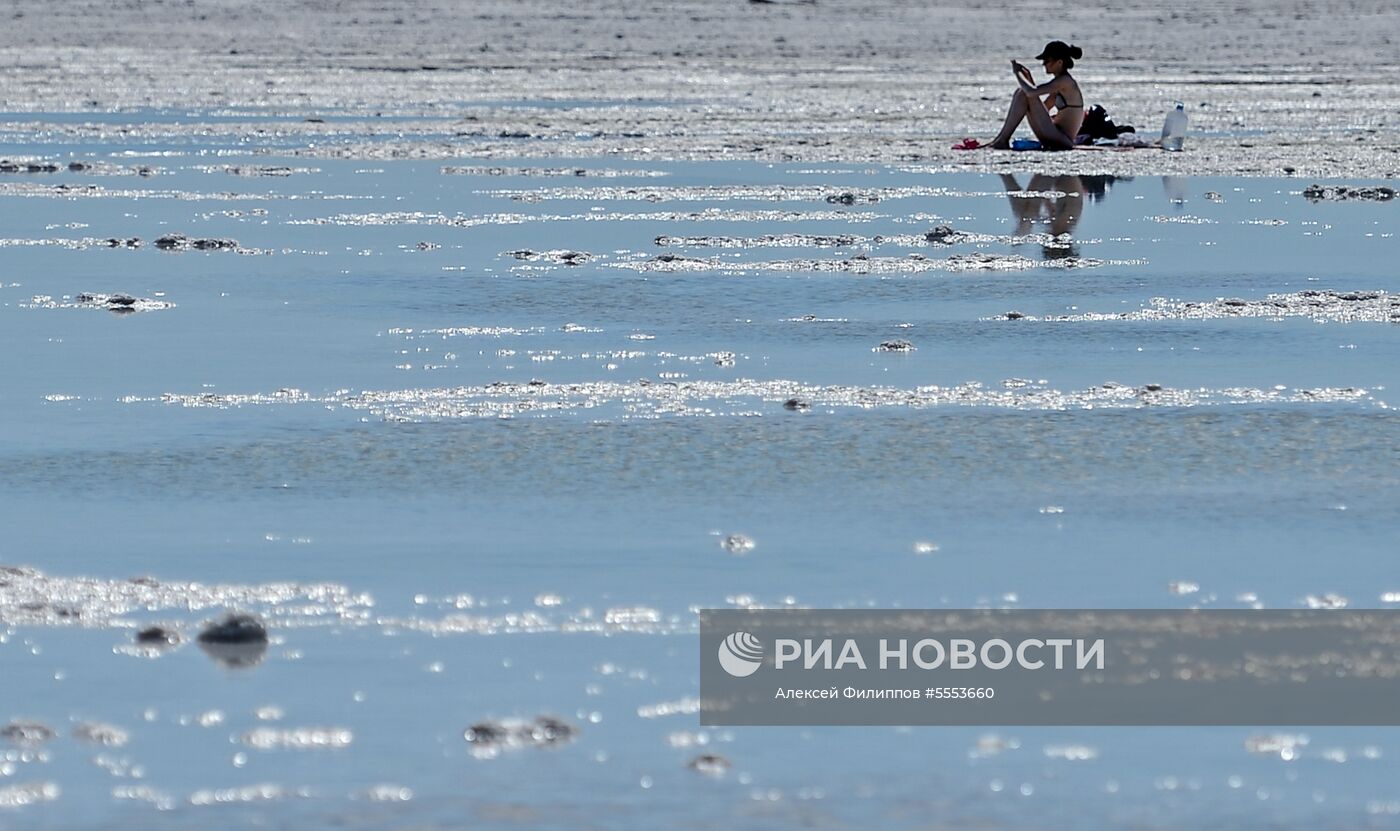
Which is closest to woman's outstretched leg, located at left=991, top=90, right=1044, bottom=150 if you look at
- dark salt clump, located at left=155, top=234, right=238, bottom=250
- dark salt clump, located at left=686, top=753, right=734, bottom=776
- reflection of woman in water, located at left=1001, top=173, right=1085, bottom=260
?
reflection of woman in water, located at left=1001, top=173, right=1085, bottom=260

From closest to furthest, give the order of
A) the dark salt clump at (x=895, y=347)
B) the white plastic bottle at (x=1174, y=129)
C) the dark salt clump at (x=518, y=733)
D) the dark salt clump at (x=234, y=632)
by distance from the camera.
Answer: the dark salt clump at (x=518, y=733), the dark salt clump at (x=234, y=632), the dark salt clump at (x=895, y=347), the white plastic bottle at (x=1174, y=129)

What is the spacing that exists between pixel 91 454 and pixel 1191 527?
345cm

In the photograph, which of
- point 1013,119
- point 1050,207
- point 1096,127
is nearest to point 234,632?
point 1050,207

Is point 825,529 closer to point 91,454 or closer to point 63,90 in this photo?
point 91,454

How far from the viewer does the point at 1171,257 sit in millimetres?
13641

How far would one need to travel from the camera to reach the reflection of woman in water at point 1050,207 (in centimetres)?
1428

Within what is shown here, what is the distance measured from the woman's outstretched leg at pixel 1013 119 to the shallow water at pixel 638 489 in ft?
20.0

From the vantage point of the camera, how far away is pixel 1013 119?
21.0 m

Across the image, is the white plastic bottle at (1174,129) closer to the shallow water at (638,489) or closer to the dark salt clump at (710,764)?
the shallow water at (638,489)

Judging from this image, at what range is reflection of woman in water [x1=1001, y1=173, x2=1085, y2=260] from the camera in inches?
562

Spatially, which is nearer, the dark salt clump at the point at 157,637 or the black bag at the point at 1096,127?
the dark salt clump at the point at 157,637

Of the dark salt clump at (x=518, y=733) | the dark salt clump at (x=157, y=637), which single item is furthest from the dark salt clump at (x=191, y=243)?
the dark salt clump at (x=518, y=733)

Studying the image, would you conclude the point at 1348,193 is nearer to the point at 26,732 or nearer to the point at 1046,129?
the point at 1046,129

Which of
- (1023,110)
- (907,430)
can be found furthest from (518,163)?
(907,430)
